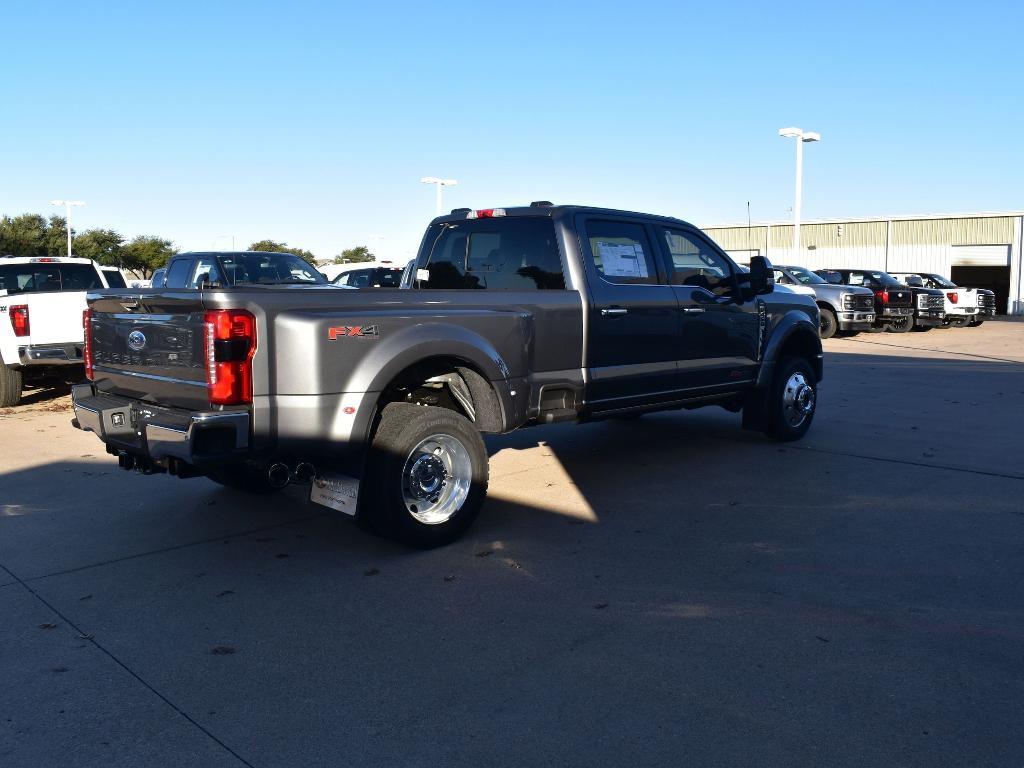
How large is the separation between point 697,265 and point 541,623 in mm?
4177

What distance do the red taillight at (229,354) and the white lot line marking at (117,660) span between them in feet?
3.99

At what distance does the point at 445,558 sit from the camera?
5254mm

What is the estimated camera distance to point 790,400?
855 centimetres

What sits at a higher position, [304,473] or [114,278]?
[114,278]

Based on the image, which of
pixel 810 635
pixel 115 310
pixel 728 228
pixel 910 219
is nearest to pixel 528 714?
pixel 810 635

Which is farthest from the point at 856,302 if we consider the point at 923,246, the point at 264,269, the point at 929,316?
the point at 923,246

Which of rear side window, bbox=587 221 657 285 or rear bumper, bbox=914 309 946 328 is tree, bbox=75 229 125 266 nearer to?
rear bumper, bbox=914 309 946 328

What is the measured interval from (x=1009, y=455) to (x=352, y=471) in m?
5.94

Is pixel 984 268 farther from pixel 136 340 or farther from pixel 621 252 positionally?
pixel 136 340

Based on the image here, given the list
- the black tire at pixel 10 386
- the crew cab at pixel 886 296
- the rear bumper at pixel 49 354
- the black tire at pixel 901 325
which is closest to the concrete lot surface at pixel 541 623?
the rear bumper at pixel 49 354

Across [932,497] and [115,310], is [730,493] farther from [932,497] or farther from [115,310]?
[115,310]

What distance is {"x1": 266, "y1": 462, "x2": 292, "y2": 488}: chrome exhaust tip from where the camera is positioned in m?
4.88

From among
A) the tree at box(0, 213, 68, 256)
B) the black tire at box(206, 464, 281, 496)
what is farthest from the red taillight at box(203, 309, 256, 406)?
the tree at box(0, 213, 68, 256)

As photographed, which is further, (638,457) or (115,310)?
(638,457)
